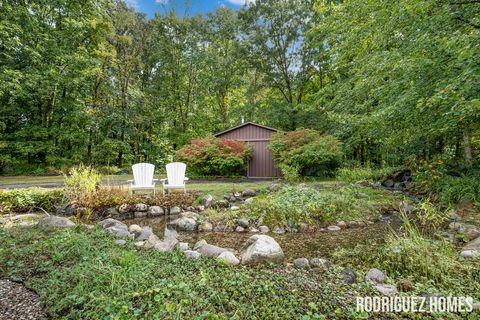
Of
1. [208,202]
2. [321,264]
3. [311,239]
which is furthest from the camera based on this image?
[208,202]

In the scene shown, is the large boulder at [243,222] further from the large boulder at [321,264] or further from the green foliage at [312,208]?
the large boulder at [321,264]

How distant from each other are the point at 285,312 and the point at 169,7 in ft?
52.1

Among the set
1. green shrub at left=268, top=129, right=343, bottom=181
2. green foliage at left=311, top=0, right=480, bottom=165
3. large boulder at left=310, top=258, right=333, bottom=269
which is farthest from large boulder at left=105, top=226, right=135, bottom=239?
green shrub at left=268, top=129, right=343, bottom=181

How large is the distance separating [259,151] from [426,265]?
8.67 metres

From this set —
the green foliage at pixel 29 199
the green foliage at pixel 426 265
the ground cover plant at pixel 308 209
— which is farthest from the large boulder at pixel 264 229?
the green foliage at pixel 29 199

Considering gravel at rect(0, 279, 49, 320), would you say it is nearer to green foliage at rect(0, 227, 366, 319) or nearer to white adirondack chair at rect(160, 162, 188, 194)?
green foliage at rect(0, 227, 366, 319)

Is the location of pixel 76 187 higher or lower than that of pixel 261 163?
lower

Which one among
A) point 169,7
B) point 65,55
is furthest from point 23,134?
point 169,7

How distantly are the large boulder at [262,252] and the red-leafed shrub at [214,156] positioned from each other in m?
6.87

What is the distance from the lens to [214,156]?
30.5ft

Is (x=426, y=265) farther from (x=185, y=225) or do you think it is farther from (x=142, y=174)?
(x=142, y=174)

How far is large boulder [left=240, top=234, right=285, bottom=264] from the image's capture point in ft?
7.16

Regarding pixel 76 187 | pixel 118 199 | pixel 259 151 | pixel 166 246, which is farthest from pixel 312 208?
pixel 259 151

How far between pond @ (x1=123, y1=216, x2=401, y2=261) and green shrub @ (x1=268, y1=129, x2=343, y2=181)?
4.23 m
